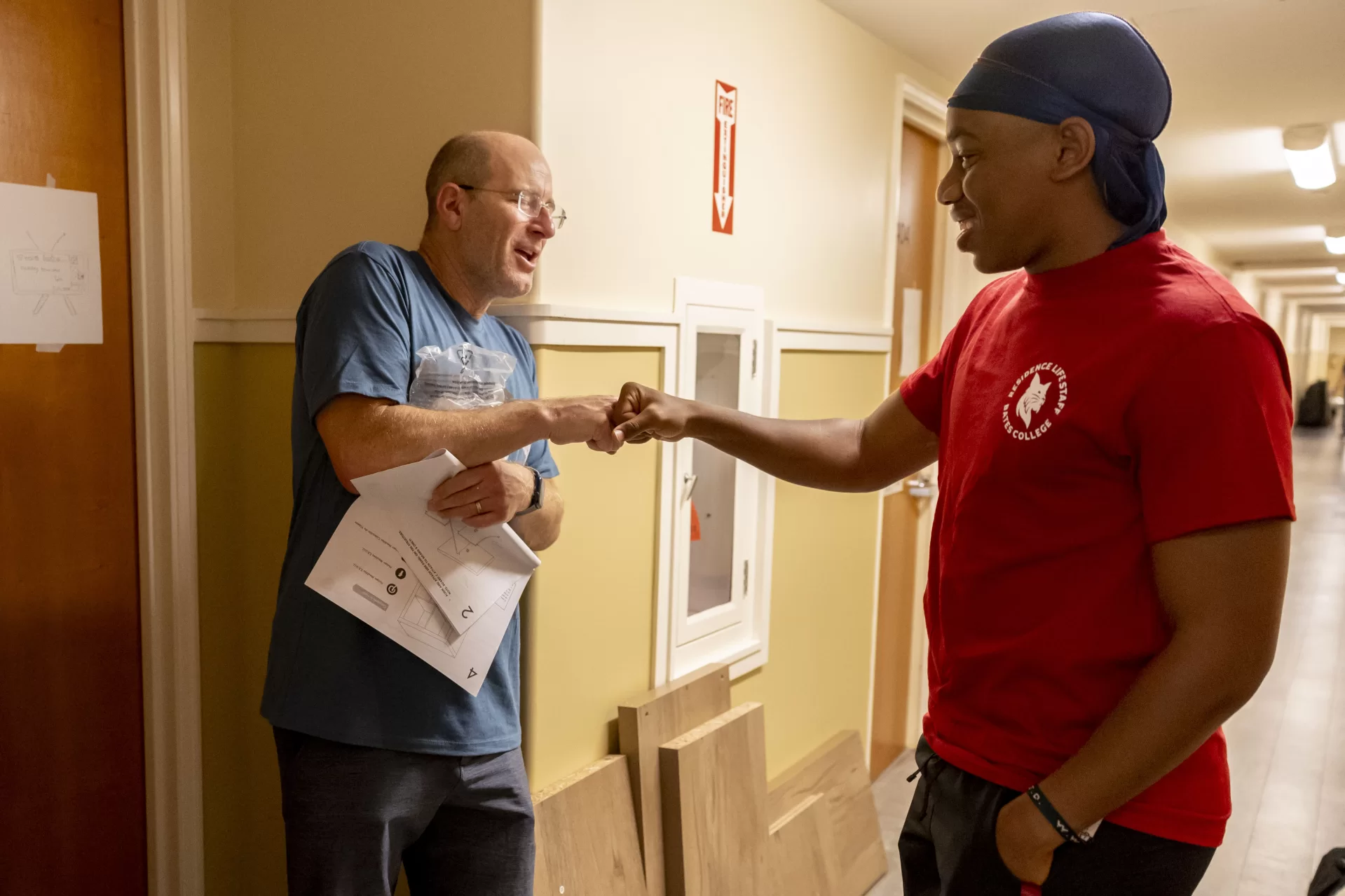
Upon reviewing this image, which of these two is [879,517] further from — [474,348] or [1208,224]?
[1208,224]

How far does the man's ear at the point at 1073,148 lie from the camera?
1.20 metres

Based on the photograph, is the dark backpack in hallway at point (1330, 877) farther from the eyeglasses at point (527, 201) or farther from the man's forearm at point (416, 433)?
the eyeglasses at point (527, 201)

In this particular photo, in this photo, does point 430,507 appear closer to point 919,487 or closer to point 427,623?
point 427,623

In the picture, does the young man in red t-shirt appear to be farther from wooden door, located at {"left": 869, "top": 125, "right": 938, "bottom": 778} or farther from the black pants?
wooden door, located at {"left": 869, "top": 125, "right": 938, "bottom": 778}

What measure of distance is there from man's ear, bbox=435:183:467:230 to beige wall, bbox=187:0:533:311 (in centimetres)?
29

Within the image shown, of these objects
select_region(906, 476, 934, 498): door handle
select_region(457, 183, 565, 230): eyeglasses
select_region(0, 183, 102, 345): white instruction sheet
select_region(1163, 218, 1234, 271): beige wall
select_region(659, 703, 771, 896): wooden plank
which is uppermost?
select_region(1163, 218, 1234, 271): beige wall

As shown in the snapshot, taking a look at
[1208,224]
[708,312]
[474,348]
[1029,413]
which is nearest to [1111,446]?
[1029,413]

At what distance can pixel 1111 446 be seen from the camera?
45.1 inches

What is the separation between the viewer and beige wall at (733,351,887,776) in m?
3.00

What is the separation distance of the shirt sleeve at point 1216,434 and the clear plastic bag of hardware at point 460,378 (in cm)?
96

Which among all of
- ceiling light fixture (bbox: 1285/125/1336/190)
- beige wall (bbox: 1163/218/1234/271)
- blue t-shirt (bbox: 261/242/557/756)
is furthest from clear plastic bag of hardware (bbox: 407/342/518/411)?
beige wall (bbox: 1163/218/1234/271)

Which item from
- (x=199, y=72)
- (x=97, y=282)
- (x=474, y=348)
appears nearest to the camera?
(x=474, y=348)

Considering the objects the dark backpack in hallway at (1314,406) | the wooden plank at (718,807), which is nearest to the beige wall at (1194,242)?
the wooden plank at (718,807)

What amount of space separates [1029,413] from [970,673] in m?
0.34
